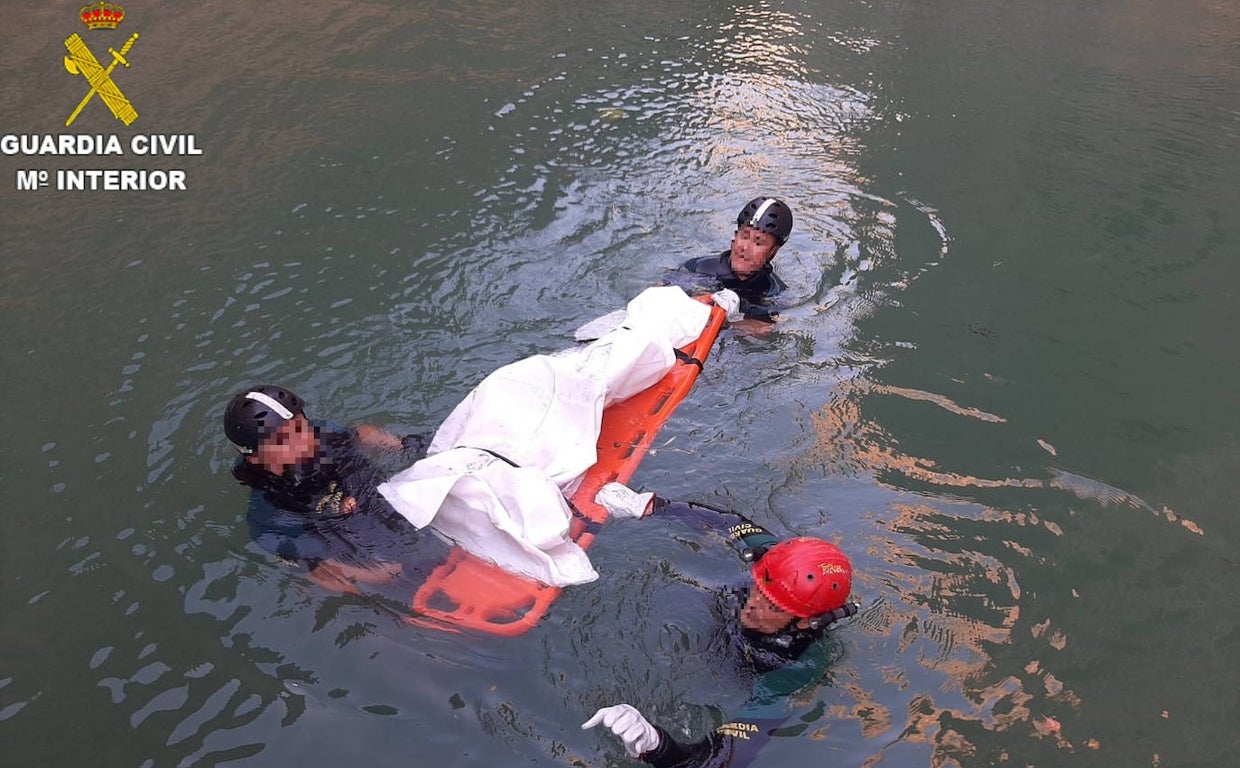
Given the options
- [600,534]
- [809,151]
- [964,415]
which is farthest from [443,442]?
[809,151]

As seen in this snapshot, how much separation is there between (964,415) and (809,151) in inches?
160

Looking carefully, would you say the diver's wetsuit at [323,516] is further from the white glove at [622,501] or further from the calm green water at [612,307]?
the white glove at [622,501]

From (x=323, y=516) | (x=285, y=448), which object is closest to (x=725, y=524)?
(x=323, y=516)

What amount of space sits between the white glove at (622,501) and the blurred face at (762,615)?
840 millimetres

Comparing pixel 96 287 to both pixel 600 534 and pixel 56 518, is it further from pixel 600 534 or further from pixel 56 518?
pixel 600 534

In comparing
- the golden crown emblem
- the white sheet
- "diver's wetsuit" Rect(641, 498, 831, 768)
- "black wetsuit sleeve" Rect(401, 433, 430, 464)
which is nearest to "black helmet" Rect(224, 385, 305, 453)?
the white sheet

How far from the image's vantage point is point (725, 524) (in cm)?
402

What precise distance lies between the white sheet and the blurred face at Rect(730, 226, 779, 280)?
1033 millimetres

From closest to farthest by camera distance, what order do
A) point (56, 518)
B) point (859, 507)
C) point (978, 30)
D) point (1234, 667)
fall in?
point (1234, 667) < point (56, 518) < point (859, 507) < point (978, 30)

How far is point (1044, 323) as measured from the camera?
5996 mm

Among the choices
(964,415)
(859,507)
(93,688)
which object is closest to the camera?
(93,688)

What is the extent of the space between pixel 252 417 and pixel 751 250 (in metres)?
3.46

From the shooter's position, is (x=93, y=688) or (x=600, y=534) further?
(x=600, y=534)

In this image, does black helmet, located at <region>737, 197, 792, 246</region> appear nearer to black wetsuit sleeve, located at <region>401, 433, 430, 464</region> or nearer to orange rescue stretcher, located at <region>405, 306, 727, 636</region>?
orange rescue stretcher, located at <region>405, 306, 727, 636</region>
